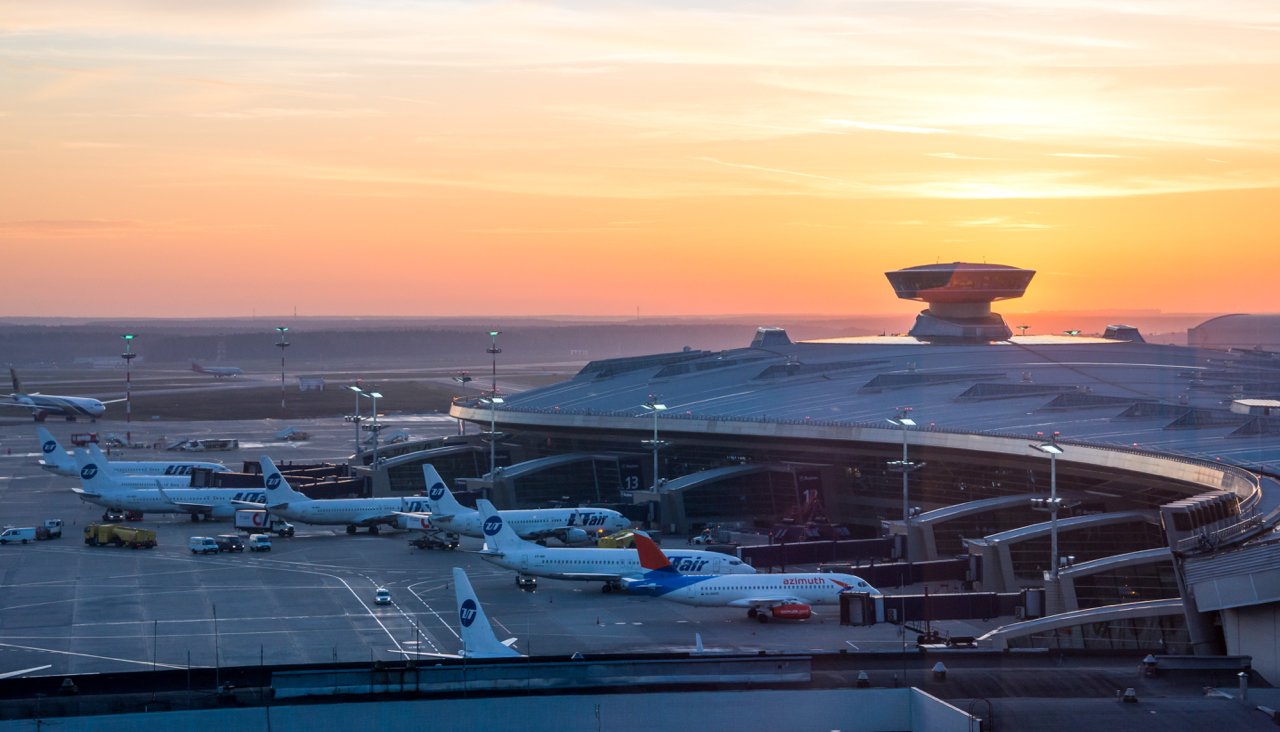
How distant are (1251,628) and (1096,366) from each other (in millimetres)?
84808

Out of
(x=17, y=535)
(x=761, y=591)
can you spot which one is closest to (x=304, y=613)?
(x=761, y=591)

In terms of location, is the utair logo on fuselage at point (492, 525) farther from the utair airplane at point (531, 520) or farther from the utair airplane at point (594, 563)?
the utair airplane at point (531, 520)

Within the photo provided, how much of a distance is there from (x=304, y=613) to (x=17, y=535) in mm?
35887

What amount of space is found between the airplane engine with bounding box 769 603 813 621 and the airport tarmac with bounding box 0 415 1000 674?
53 centimetres

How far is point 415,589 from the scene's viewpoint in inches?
3127

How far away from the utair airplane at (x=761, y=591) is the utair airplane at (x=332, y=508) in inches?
1354

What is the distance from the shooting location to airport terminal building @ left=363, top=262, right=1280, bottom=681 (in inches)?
2403

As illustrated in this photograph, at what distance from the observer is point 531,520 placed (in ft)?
323

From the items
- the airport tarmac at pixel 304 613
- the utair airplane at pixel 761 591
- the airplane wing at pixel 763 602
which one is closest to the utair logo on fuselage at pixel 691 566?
the airport tarmac at pixel 304 613

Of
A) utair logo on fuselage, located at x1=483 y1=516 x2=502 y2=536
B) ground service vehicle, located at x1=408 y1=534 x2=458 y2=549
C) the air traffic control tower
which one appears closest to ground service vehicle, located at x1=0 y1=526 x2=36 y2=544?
ground service vehicle, located at x1=408 y1=534 x2=458 y2=549

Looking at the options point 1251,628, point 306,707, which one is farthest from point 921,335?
point 306,707

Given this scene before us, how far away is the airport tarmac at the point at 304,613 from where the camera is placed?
206ft

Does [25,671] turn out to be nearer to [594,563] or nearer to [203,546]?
[594,563]

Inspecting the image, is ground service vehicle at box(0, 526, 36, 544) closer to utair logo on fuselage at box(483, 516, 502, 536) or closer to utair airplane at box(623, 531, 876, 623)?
utair logo on fuselage at box(483, 516, 502, 536)
